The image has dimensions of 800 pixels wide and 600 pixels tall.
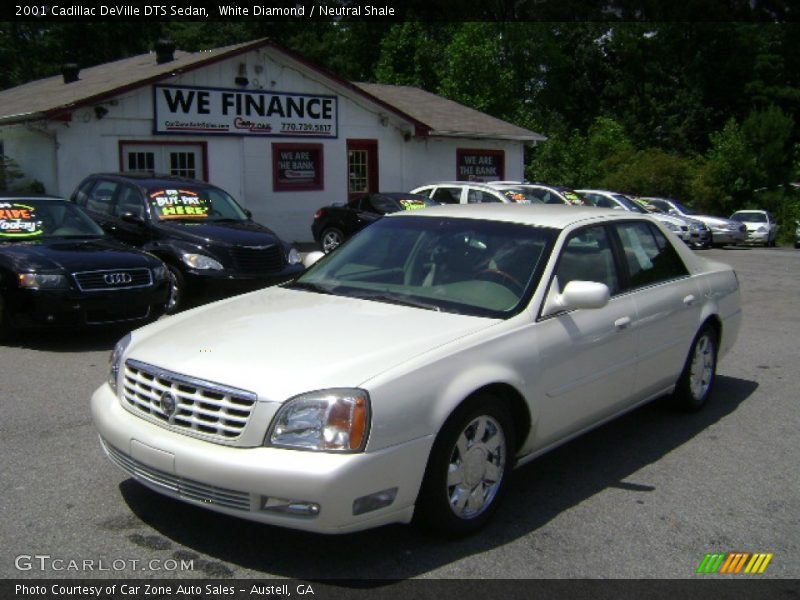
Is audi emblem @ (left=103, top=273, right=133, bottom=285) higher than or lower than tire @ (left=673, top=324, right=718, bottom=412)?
higher

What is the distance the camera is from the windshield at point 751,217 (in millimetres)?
29758

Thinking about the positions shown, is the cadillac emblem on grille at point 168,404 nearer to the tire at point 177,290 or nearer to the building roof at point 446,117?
the tire at point 177,290

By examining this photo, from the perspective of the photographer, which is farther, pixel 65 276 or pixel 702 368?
pixel 65 276

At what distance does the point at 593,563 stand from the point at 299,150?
58.4 feet

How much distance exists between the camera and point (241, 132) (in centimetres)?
1945

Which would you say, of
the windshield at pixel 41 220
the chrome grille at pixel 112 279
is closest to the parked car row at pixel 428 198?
the windshield at pixel 41 220

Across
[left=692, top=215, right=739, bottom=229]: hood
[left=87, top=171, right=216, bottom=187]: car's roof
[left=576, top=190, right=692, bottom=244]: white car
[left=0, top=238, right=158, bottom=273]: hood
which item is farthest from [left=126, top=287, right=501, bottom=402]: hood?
[left=692, top=215, right=739, bottom=229]: hood

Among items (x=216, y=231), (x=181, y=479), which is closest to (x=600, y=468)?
(x=181, y=479)

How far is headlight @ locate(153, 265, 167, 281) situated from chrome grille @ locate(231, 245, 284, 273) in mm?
1374

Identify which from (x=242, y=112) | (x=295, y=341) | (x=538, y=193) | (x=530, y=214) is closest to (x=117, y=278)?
(x=530, y=214)

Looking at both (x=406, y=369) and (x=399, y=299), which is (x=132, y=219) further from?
(x=406, y=369)

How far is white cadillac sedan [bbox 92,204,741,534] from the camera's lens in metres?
3.64

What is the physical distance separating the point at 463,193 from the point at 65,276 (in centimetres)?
1193

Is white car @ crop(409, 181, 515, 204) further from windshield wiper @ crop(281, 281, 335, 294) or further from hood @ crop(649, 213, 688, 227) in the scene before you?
windshield wiper @ crop(281, 281, 335, 294)
